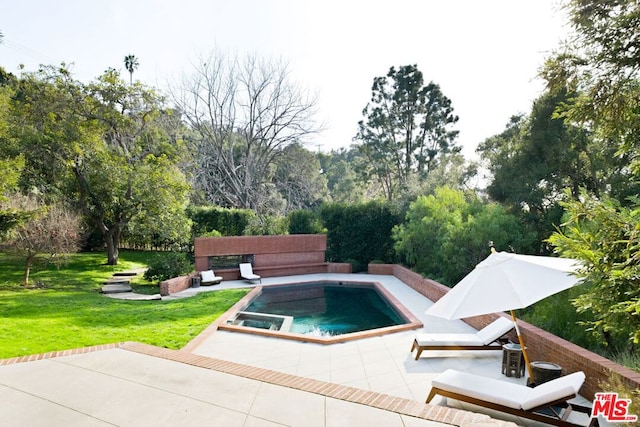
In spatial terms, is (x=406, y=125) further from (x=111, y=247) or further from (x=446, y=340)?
(x=446, y=340)

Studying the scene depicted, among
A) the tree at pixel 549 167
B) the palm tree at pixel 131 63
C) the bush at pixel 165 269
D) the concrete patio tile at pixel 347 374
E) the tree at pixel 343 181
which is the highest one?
the palm tree at pixel 131 63

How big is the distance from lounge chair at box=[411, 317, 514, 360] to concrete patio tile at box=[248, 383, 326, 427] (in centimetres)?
289

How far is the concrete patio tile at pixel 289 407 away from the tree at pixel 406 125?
98.9ft

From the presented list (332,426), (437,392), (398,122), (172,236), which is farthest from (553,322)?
(398,122)

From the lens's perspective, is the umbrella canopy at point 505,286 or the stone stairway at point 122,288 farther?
the stone stairway at point 122,288

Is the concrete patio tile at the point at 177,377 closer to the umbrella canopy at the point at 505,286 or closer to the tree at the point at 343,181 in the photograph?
the umbrella canopy at the point at 505,286

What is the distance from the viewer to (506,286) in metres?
5.38

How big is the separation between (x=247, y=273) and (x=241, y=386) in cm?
1190

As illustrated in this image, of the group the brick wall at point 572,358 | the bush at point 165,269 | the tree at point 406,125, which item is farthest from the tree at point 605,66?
the tree at point 406,125

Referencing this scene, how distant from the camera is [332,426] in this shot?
392cm

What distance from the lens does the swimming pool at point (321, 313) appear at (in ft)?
29.8

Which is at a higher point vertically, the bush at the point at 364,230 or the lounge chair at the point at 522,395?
the bush at the point at 364,230

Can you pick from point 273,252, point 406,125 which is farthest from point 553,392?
point 406,125

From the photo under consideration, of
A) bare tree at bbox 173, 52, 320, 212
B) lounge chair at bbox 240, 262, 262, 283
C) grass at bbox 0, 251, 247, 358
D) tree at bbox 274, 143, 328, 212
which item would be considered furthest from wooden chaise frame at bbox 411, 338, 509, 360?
tree at bbox 274, 143, 328, 212
